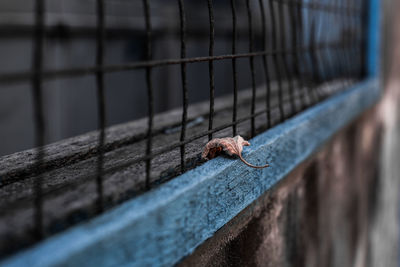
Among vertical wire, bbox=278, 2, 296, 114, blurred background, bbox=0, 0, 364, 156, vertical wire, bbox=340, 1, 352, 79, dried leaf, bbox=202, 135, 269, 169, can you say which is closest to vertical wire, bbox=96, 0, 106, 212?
dried leaf, bbox=202, 135, 269, 169

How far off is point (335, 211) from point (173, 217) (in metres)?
2.02

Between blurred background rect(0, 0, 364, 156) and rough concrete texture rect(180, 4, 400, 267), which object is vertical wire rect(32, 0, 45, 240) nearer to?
rough concrete texture rect(180, 4, 400, 267)

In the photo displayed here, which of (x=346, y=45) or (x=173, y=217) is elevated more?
(x=346, y=45)

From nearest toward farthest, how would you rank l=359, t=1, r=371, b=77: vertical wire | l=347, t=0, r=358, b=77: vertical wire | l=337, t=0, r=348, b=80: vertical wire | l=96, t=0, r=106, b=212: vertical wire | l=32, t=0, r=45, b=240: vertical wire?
l=32, t=0, r=45, b=240: vertical wire
l=96, t=0, r=106, b=212: vertical wire
l=337, t=0, r=348, b=80: vertical wire
l=347, t=0, r=358, b=77: vertical wire
l=359, t=1, r=371, b=77: vertical wire

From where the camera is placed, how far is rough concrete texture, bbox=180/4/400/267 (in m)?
Answer: 1.42

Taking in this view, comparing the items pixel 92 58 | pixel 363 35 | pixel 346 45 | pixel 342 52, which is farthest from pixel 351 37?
pixel 92 58

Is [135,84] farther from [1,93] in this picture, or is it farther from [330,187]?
[330,187]

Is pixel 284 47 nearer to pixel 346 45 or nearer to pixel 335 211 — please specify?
pixel 335 211

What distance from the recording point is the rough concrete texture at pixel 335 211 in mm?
1425

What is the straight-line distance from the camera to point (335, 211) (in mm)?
2684

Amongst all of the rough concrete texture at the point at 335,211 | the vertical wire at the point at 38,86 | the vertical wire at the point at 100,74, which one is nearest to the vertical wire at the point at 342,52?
the rough concrete texture at the point at 335,211

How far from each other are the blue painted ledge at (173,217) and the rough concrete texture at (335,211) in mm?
81

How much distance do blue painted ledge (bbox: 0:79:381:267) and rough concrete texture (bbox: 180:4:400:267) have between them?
0.27 ft

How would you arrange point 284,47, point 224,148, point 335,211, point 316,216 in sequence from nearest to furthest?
point 224,148, point 284,47, point 316,216, point 335,211
